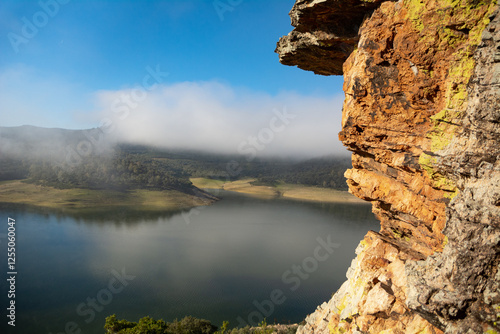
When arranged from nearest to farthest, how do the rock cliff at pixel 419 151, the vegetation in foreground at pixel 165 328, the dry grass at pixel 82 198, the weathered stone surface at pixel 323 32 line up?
the rock cliff at pixel 419 151 < the weathered stone surface at pixel 323 32 < the vegetation in foreground at pixel 165 328 < the dry grass at pixel 82 198

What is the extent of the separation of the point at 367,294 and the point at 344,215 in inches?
3217

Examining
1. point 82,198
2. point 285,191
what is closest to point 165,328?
point 82,198

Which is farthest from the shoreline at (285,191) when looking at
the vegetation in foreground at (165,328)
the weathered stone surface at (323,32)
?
the weathered stone surface at (323,32)

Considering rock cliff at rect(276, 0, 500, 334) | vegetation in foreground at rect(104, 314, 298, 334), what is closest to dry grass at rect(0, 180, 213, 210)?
vegetation in foreground at rect(104, 314, 298, 334)

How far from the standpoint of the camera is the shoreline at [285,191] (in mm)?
123250

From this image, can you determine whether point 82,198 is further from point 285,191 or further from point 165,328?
point 285,191

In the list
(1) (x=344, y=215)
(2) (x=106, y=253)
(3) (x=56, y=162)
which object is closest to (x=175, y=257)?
(2) (x=106, y=253)

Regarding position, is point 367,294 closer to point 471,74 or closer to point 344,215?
point 471,74

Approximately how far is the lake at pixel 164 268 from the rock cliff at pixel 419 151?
2140 centimetres

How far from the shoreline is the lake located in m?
54.8

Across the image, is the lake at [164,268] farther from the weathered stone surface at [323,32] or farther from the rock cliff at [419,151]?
the weathered stone surface at [323,32]

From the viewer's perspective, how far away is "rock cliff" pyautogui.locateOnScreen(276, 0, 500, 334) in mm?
5281

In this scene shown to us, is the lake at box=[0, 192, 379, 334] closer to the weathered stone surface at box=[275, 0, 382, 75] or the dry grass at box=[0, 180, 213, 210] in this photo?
the dry grass at box=[0, 180, 213, 210]

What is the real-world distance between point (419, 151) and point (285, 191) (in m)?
138
